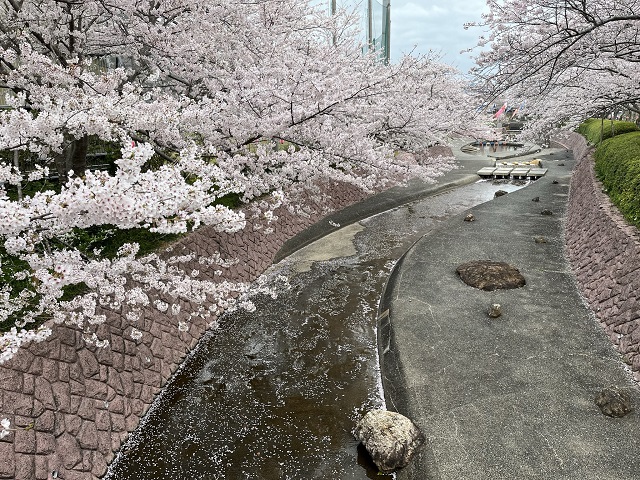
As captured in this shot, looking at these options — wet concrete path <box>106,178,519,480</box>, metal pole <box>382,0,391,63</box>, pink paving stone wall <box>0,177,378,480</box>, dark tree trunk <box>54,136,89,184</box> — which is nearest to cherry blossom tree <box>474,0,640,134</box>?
wet concrete path <box>106,178,519,480</box>

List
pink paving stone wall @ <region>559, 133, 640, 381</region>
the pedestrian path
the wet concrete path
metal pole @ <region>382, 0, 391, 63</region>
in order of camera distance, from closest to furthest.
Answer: the pedestrian path < the wet concrete path < pink paving stone wall @ <region>559, 133, 640, 381</region> < metal pole @ <region>382, 0, 391, 63</region>

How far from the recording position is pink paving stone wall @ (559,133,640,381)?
22.9 ft

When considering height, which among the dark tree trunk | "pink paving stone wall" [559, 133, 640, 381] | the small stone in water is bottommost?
the small stone in water

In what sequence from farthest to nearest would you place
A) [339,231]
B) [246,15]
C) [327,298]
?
1. [339,231]
2. [246,15]
3. [327,298]

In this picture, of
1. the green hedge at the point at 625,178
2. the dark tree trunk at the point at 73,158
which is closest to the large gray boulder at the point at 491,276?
the green hedge at the point at 625,178

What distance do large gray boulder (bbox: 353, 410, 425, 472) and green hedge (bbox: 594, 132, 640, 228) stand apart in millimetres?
6927

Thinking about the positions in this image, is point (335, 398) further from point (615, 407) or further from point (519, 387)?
point (615, 407)

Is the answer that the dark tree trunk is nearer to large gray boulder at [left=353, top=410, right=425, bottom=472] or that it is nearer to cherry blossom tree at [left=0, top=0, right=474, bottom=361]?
cherry blossom tree at [left=0, top=0, right=474, bottom=361]

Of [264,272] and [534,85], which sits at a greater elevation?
[534,85]

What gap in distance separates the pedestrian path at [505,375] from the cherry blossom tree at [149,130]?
3.03 metres

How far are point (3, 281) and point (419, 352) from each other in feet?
21.8

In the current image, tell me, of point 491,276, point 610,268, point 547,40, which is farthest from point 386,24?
point 610,268

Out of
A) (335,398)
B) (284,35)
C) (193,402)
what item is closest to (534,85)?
(284,35)

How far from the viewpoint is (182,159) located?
5316 mm
